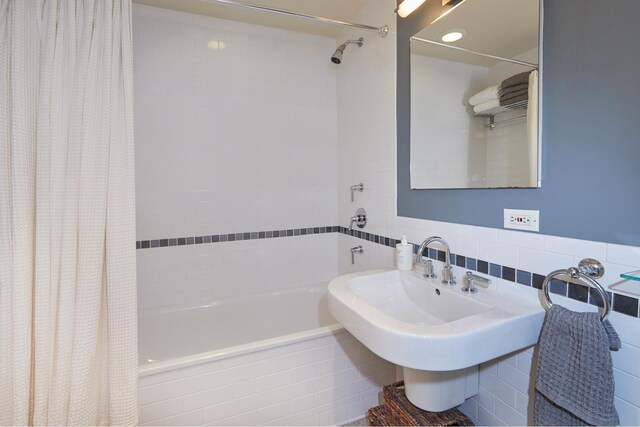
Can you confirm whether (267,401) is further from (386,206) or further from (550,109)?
(550,109)

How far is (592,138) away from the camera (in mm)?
938

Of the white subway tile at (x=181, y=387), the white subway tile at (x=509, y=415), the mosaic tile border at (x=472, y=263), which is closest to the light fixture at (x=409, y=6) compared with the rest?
the mosaic tile border at (x=472, y=263)

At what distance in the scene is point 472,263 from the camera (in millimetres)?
1347

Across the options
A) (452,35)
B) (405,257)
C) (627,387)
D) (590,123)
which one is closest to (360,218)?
(405,257)

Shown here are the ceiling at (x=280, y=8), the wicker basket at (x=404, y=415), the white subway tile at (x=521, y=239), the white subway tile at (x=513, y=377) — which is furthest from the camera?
the ceiling at (x=280, y=8)

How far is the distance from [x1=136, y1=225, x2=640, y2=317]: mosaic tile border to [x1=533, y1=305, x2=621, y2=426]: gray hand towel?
0.09 metres

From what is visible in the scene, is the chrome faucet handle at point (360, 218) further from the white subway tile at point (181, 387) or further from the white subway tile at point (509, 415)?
the white subway tile at point (181, 387)

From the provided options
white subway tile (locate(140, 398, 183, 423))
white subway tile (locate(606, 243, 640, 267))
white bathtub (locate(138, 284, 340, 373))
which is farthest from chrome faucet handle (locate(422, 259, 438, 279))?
white subway tile (locate(140, 398, 183, 423))

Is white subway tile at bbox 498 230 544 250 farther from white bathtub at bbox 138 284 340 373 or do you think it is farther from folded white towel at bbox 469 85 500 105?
white bathtub at bbox 138 284 340 373

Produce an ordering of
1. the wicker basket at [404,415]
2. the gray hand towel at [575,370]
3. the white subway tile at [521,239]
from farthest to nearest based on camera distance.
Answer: the wicker basket at [404,415], the white subway tile at [521,239], the gray hand towel at [575,370]

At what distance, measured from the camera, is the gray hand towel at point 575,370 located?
0.83 meters

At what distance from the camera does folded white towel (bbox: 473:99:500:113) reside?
127 cm

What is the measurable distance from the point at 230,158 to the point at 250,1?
1.04 m

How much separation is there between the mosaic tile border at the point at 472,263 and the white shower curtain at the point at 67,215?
0.95 m
